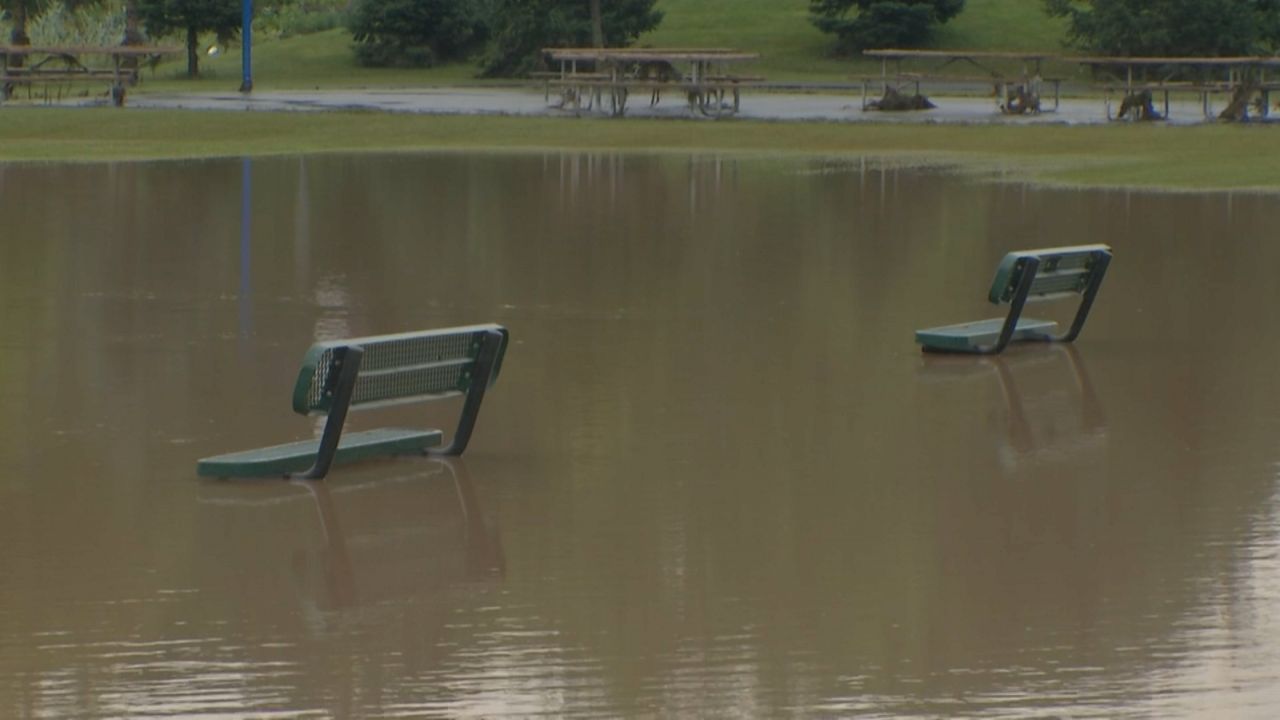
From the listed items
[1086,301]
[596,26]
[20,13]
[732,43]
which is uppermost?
[20,13]

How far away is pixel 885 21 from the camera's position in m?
60.2

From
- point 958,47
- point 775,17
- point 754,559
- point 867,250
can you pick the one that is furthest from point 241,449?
point 775,17

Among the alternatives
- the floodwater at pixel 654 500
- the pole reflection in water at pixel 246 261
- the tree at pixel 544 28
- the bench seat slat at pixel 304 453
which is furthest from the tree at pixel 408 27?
the bench seat slat at pixel 304 453

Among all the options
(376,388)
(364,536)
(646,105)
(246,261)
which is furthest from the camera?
(646,105)

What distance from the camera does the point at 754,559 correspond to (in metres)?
8.45

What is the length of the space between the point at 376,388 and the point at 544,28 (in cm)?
4805

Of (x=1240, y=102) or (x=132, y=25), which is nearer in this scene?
(x=1240, y=102)

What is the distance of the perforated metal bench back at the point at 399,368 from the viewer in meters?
9.42

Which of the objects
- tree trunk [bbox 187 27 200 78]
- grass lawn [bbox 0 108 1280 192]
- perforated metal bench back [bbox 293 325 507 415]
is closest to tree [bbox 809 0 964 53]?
tree trunk [bbox 187 27 200 78]

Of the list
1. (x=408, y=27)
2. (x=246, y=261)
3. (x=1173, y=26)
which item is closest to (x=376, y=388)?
(x=246, y=261)

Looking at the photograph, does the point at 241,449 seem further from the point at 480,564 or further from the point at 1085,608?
the point at 1085,608

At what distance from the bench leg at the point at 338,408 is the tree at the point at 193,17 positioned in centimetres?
4662

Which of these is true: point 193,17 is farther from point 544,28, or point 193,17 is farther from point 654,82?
point 654,82

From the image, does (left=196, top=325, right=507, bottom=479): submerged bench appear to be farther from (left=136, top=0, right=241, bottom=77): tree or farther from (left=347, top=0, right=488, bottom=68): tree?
(left=347, top=0, right=488, bottom=68): tree
